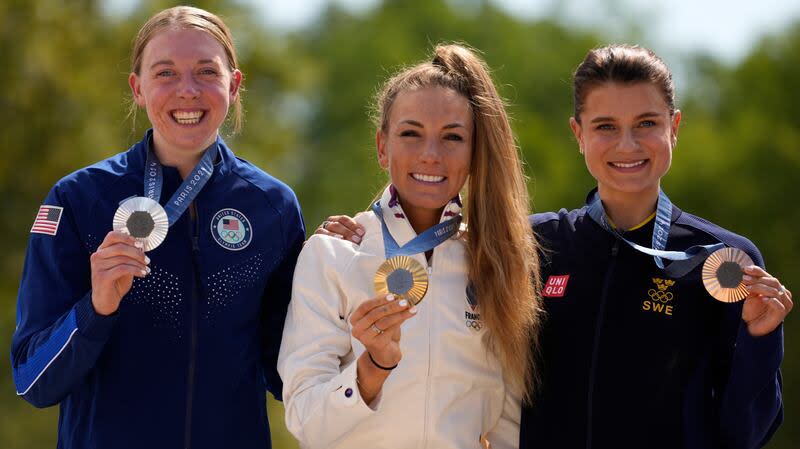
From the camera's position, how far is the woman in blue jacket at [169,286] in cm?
475

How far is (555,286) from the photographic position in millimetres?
5105

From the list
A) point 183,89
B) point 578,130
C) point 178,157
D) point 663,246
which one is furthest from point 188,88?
point 663,246

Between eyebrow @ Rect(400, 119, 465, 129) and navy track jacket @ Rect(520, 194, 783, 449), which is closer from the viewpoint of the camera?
navy track jacket @ Rect(520, 194, 783, 449)

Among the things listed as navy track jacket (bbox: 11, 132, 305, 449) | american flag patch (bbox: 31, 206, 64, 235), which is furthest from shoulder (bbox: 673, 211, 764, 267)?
american flag patch (bbox: 31, 206, 64, 235)

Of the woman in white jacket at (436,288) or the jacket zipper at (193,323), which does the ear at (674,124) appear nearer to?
the woman in white jacket at (436,288)

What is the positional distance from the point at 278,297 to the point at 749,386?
209 centimetres

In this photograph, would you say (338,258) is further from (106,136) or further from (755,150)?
(755,150)

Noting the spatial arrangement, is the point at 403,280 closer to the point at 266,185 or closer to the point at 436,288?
the point at 436,288

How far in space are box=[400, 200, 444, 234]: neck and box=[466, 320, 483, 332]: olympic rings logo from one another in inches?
19.3

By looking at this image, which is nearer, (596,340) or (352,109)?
(596,340)

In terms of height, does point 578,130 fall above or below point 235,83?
below

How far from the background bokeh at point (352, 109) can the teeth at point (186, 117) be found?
2.55 ft

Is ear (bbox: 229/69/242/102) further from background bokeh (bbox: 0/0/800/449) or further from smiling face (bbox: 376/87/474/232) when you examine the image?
smiling face (bbox: 376/87/474/232)

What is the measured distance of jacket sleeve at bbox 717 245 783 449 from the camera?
4.56 meters
